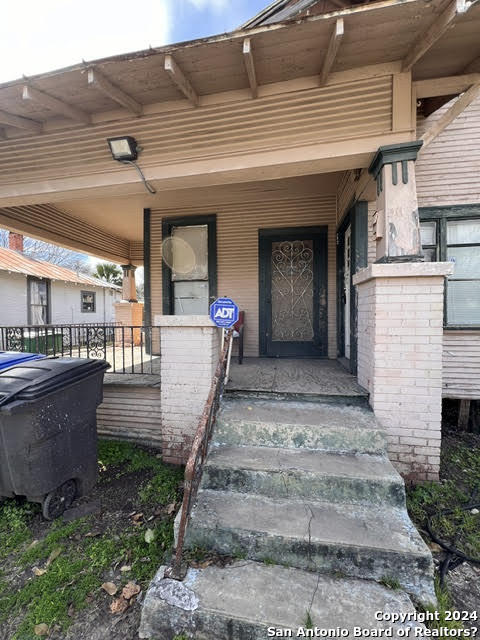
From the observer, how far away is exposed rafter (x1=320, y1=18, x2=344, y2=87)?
2.12 metres

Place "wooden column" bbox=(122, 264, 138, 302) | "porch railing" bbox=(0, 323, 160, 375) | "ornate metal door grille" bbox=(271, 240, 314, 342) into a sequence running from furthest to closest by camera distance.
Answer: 1. "wooden column" bbox=(122, 264, 138, 302)
2. "ornate metal door grille" bbox=(271, 240, 314, 342)
3. "porch railing" bbox=(0, 323, 160, 375)

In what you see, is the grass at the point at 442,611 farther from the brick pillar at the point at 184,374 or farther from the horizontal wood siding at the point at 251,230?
the horizontal wood siding at the point at 251,230

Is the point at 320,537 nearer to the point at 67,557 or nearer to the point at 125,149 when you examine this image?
the point at 67,557

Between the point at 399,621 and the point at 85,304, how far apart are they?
13.8m

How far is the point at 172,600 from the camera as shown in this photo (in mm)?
1425

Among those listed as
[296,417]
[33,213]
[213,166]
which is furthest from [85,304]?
[296,417]

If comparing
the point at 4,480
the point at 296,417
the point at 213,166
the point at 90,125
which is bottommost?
the point at 4,480

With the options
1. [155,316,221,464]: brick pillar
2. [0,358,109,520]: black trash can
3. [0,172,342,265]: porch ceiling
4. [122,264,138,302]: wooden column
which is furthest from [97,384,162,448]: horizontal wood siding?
[122,264,138,302]: wooden column

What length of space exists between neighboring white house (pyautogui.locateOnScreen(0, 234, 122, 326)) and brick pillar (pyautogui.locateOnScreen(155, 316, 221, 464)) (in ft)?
26.5

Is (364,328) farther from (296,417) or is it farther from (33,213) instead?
(33,213)

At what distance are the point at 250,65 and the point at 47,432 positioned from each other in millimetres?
3313

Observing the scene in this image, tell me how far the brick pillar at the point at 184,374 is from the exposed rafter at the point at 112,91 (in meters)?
2.05

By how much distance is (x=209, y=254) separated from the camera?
17.0ft

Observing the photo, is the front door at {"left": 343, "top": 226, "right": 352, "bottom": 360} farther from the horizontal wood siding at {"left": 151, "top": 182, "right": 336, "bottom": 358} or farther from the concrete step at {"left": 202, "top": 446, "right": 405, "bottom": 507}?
the concrete step at {"left": 202, "top": 446, "right": 405, "bottom": 507}
